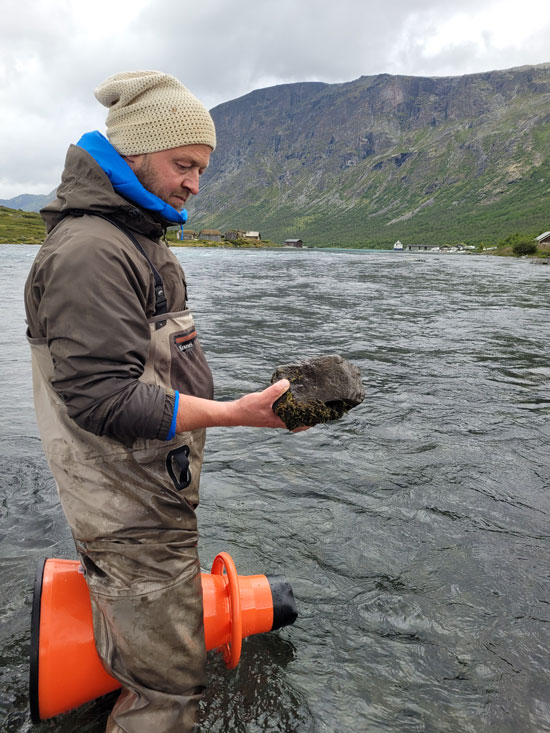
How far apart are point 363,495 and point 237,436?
219 cm

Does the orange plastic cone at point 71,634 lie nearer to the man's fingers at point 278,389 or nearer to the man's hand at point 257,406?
the man's hand at point 257,406

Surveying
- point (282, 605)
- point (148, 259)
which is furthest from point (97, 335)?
point (282, 605)

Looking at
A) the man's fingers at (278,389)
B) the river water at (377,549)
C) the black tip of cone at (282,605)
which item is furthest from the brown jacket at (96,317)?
the river water at (377,549)

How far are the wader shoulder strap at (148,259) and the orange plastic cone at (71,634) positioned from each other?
1.50 metres

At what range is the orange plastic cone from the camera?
2.39 m

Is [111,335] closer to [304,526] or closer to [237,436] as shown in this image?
[304,526]

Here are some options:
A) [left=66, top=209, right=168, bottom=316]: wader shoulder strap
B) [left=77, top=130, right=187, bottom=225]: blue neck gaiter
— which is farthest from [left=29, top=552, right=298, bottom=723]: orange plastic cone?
[left=77, top=130, right=187, bottom=225]: blue neck gaiter

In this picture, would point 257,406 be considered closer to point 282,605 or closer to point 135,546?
point 135,546

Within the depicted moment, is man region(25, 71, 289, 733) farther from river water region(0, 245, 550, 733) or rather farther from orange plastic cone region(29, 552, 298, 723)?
river water region(0, 245, 550, 733)

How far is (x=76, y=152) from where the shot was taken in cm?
229

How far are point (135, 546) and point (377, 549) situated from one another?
2532 mm

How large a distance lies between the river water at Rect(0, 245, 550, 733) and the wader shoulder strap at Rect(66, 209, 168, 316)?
87.0 inches

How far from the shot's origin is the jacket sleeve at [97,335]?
1.93 metres

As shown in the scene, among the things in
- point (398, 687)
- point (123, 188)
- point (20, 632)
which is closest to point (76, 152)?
point (123, 188)
